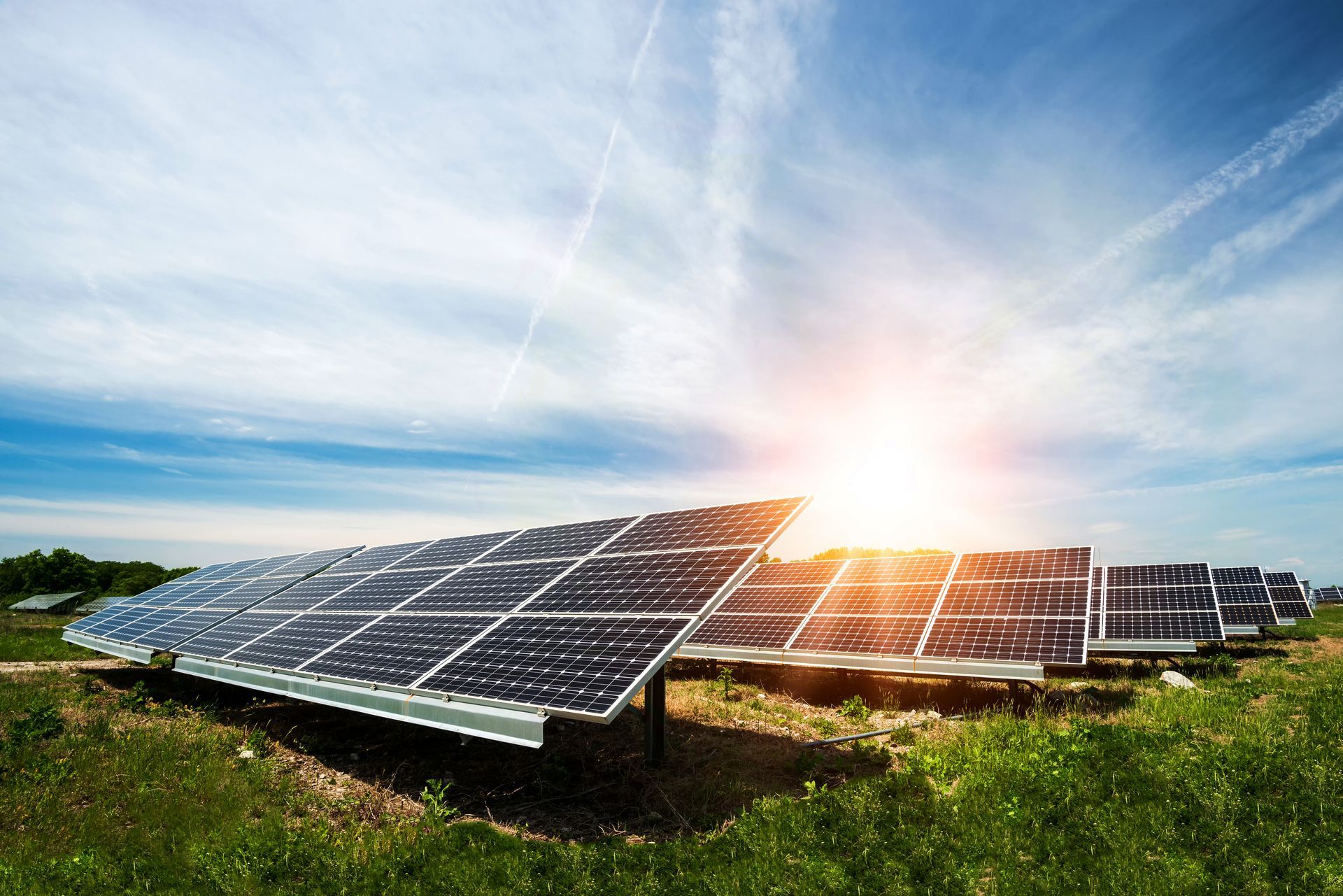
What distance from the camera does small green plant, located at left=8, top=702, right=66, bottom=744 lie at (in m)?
13.4

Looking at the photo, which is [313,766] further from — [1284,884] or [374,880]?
[1284,884]

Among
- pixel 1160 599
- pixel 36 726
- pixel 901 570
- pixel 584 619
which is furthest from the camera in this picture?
pixel 1160 599

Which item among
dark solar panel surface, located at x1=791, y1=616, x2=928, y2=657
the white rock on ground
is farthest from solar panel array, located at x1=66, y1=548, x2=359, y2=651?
the white rock on ground

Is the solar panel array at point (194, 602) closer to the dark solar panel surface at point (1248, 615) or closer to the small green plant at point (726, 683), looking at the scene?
the small green plant at point (726, 683)

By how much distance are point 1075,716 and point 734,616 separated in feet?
38.1

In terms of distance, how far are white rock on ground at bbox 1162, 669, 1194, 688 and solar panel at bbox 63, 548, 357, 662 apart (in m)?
30.6

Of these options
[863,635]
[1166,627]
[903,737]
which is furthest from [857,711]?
[1166,627]

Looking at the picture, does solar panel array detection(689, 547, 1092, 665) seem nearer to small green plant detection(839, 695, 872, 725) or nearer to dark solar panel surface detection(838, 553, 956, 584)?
dark solar panel surface detection(838, 553, 956, 584)

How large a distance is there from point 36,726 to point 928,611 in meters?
22.9

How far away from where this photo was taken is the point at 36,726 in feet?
46.0

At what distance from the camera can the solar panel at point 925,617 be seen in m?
15.8

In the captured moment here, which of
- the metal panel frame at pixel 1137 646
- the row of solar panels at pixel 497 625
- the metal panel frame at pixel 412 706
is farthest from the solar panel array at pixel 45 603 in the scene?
the metal panel frame at pixel 1137 646

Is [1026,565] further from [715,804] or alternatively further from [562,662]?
[562,662]

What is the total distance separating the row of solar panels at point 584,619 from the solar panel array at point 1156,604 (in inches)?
23.0
